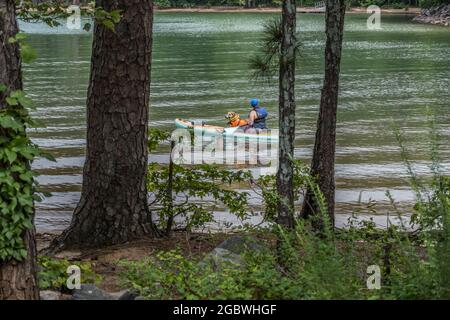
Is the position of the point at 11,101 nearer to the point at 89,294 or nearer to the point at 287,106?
the point at 89,294

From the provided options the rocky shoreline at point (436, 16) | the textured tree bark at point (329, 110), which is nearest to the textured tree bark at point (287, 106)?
the textured tree bark at point (329, 110)

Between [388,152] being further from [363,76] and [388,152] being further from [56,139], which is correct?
[363,76]

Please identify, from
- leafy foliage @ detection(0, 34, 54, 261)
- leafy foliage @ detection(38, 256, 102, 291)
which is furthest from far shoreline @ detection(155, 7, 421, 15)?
leafy foliage @ detection(0, 34, 54, 261)

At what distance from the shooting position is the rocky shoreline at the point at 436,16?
78.9 meters

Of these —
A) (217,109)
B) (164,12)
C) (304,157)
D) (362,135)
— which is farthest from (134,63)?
(164,12)

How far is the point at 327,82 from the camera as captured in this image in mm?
10492

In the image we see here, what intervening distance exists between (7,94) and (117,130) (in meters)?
3.90

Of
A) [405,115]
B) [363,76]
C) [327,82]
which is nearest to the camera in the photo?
[327,82]

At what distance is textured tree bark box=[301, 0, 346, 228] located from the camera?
1032 centimetres

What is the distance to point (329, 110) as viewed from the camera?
1054cm

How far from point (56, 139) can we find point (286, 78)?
16.3 meters

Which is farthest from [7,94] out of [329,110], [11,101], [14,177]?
[329,110]

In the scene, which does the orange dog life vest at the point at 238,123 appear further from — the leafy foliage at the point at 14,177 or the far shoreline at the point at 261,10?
the far shoreline at the point at 261,10

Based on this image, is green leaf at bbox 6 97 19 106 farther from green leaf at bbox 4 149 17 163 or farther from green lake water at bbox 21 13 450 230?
green lake water at bbox 21 13 450 230
